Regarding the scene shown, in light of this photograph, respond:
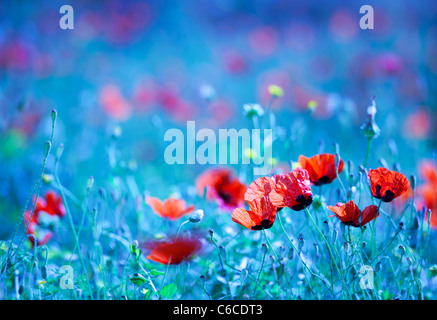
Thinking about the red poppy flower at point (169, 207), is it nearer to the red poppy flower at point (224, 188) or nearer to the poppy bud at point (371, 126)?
the red poppy flower at point (224, 188)

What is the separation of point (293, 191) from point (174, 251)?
215 millimetres

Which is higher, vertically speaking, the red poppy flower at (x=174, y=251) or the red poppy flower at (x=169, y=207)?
the red poppy flower at (x=169, y=207)

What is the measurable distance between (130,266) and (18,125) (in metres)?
0.83

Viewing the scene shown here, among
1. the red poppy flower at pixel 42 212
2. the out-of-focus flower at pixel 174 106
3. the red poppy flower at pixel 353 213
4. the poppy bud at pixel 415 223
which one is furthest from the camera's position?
the out-of-focus flower at pixel 174 106

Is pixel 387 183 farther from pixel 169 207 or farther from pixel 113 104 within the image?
pixel 113 104

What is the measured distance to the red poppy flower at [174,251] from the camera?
2.33ft

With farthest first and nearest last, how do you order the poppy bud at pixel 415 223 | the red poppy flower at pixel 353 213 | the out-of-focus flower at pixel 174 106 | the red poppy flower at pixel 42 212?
Answer: the out-of-focus flower at pixel 174 106
the red poppy flower at pixel 42 212
the poppy bud at pixel 415 223
the red poppy flower at pixel 353 213

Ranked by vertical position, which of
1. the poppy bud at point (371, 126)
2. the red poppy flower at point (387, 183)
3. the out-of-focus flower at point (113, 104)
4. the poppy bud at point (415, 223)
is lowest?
the poppy bud at point (415, 223)

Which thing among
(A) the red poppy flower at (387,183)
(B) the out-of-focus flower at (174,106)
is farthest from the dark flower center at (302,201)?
(B) the out-of-focus flower at (174,106)

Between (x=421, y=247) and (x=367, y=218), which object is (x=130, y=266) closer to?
(x=367, y=218)

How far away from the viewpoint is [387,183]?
68cm

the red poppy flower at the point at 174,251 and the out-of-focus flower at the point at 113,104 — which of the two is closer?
the red poppy flower at the point at 174,251

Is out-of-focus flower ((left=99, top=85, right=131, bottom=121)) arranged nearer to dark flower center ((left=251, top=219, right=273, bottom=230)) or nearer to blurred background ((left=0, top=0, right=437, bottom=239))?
blurred background ((left=0, top=0, right=437, bottom=239))
